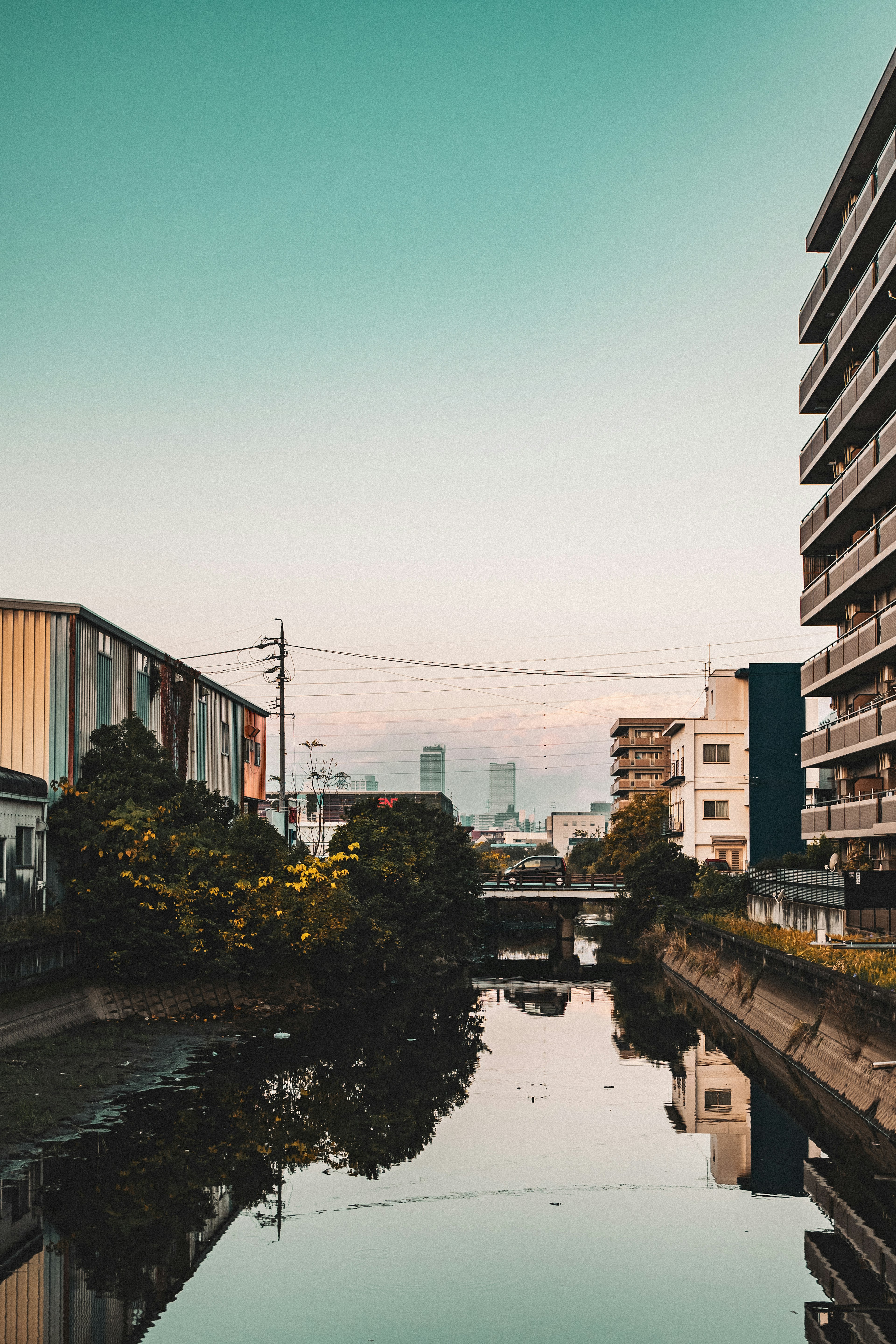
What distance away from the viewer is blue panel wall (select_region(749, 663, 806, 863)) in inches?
2795

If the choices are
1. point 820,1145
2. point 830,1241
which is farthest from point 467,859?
point 830,1241

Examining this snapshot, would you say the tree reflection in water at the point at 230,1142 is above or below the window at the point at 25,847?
below

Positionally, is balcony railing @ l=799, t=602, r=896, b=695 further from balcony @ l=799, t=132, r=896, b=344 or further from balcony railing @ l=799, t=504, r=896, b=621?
balcony @ l=799, t=132, r=896, b=344

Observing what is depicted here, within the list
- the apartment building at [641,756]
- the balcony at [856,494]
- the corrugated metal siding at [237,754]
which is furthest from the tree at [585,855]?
the balcony at [856,494]

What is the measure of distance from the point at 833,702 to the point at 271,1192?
3816 cm

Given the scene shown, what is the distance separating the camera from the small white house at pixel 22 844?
26.9m

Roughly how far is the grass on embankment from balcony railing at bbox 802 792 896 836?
13.5ft

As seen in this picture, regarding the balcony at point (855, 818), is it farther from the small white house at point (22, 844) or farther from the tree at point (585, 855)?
the tree at point (585, 855)

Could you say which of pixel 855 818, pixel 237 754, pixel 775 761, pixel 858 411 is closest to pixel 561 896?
pixel 775 761

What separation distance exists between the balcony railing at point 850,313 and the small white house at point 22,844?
94.7ft

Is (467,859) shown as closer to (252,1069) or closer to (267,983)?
(267,983)

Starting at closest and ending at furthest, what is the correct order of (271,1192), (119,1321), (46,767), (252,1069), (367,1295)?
1. (119,1321)
2. (367,1295)
3. (271,1192)
4. (252,1069)
5. (46,767)

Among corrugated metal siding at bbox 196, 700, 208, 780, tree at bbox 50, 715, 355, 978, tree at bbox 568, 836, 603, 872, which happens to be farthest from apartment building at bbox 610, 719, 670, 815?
tree at bbox 50, 715, 355, 978

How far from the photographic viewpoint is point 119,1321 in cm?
1170
